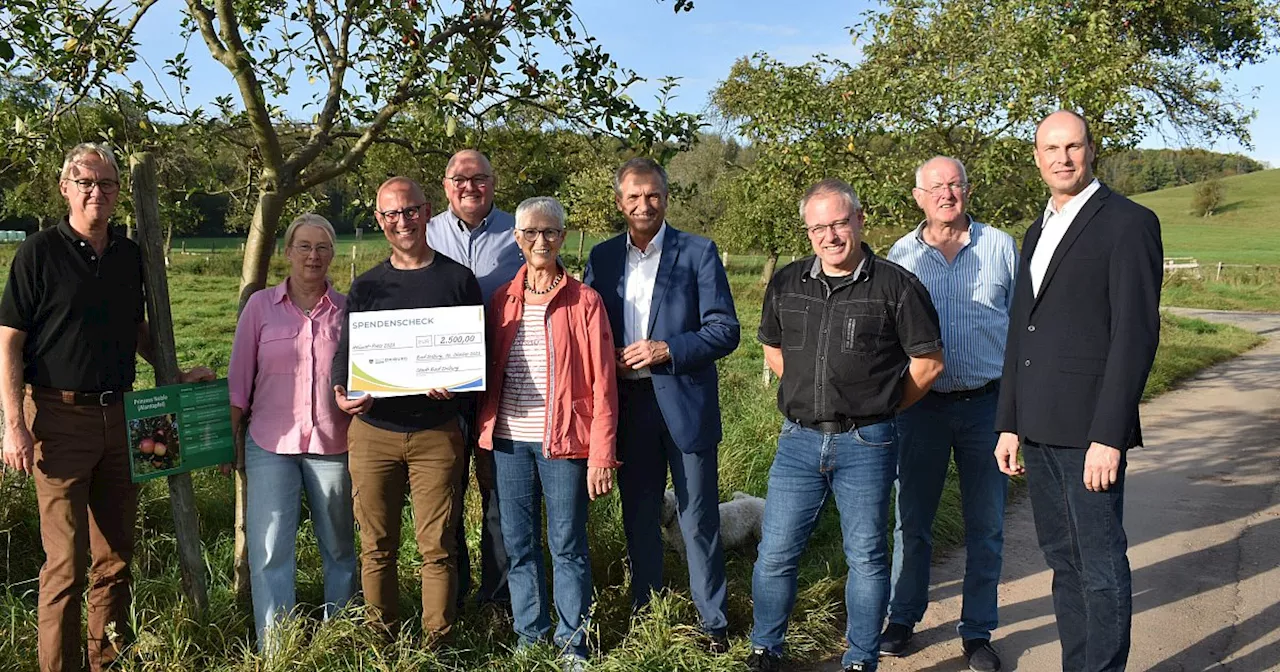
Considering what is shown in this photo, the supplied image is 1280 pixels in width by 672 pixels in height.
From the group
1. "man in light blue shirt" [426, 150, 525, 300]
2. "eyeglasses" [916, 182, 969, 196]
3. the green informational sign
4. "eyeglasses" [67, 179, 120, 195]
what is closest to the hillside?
"eyeglasses" [916, 182, 969, 196]

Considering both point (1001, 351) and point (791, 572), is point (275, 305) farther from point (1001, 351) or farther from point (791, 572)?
point (1001, 351)

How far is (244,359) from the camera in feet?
13.4

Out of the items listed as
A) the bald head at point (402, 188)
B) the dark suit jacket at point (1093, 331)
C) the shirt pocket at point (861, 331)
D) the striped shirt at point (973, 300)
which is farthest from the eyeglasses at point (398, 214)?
the dark suit jacket at point (1093, 331)

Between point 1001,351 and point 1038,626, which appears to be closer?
point 1001,351

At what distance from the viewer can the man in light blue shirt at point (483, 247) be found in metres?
4.61

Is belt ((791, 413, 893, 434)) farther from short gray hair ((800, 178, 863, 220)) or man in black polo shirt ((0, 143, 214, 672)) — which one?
man in black polo shirt ((0, 143, 214, 672))

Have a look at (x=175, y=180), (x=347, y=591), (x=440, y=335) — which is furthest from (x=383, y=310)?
(x=175, y=180)

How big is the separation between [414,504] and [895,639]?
95.1 inches

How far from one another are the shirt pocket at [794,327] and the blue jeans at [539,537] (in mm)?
1056

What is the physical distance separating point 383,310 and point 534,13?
1.76 m

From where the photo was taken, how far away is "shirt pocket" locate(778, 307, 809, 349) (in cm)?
404

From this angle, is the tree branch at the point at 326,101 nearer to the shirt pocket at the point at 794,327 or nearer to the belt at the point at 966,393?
the shirt pocket at the point at 794,327

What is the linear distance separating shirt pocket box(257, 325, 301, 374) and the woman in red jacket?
0.86 m

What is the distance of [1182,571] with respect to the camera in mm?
5684
